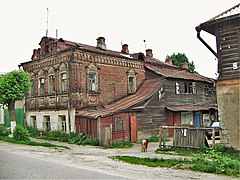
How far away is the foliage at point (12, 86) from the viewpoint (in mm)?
21250

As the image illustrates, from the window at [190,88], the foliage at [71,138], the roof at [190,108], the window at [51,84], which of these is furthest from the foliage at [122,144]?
the window at [190,88]

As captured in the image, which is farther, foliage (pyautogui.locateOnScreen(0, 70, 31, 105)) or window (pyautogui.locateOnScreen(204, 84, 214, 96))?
window (pyautogui.locateOnScreen(204, 84, 214, 96))

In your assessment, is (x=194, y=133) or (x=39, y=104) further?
(x=39, y=104)

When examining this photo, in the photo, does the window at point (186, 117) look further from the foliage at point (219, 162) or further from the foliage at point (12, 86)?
the foliage at point (12, 86)

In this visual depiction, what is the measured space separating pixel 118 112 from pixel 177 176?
1246 centimetres

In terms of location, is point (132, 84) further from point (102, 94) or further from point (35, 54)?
point (35, 54)

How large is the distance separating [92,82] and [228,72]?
1275cm

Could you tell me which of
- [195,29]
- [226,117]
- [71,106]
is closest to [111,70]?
[71,106]

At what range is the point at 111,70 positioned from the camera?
25656 mm

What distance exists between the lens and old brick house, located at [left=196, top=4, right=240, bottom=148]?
45.0 feet

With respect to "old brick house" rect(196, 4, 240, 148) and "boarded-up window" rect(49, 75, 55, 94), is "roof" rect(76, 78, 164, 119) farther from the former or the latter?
"old brick house" rect(196, 4, 240, 148)

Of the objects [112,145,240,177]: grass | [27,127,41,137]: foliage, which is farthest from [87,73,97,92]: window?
[112,145,240,177]: grass

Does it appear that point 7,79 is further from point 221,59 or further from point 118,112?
point 221,59

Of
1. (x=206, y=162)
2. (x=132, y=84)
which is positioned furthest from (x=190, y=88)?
(x=206, y=162)
